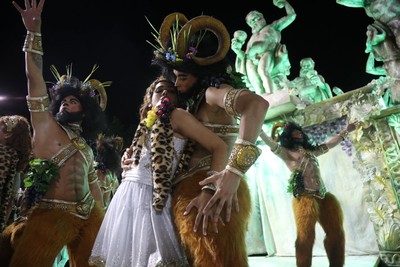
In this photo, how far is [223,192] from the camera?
1649 millimetres

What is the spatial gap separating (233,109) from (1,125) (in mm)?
3167

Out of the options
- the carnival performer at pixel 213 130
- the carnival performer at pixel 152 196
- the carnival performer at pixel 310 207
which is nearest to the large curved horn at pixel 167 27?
the carnival performer at pixel 213 130

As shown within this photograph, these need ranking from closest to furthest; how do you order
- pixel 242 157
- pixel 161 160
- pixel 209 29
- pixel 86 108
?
pixel 242 157 < pixel 161 160 < pixel 209 29 < pixel 86 108

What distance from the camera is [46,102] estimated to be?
280 centimetres

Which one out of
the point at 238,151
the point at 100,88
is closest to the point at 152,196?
the point at 238,151

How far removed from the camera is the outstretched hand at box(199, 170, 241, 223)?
64.0 inches

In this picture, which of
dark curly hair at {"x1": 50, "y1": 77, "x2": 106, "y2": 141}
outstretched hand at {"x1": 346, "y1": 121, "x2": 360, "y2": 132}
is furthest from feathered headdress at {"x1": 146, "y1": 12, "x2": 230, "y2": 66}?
outstretched hand at {"x1": 346, "y1": 121, "x2": 360, "y2": 132}

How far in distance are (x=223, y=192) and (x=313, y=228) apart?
3321 millimetres

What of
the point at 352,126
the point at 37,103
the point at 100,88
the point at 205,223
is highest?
the point at 100,88

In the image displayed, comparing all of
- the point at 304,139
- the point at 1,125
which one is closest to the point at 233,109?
the point at 1,125

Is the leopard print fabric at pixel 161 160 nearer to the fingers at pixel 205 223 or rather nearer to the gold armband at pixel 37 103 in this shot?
the fingers at pixel 205 223

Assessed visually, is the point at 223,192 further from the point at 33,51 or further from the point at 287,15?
the point at 287,15

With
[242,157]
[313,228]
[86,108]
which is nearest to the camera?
[242,157]

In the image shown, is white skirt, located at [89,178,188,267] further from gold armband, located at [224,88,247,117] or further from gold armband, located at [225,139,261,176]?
gold armband, located at [224,88,247,117]
